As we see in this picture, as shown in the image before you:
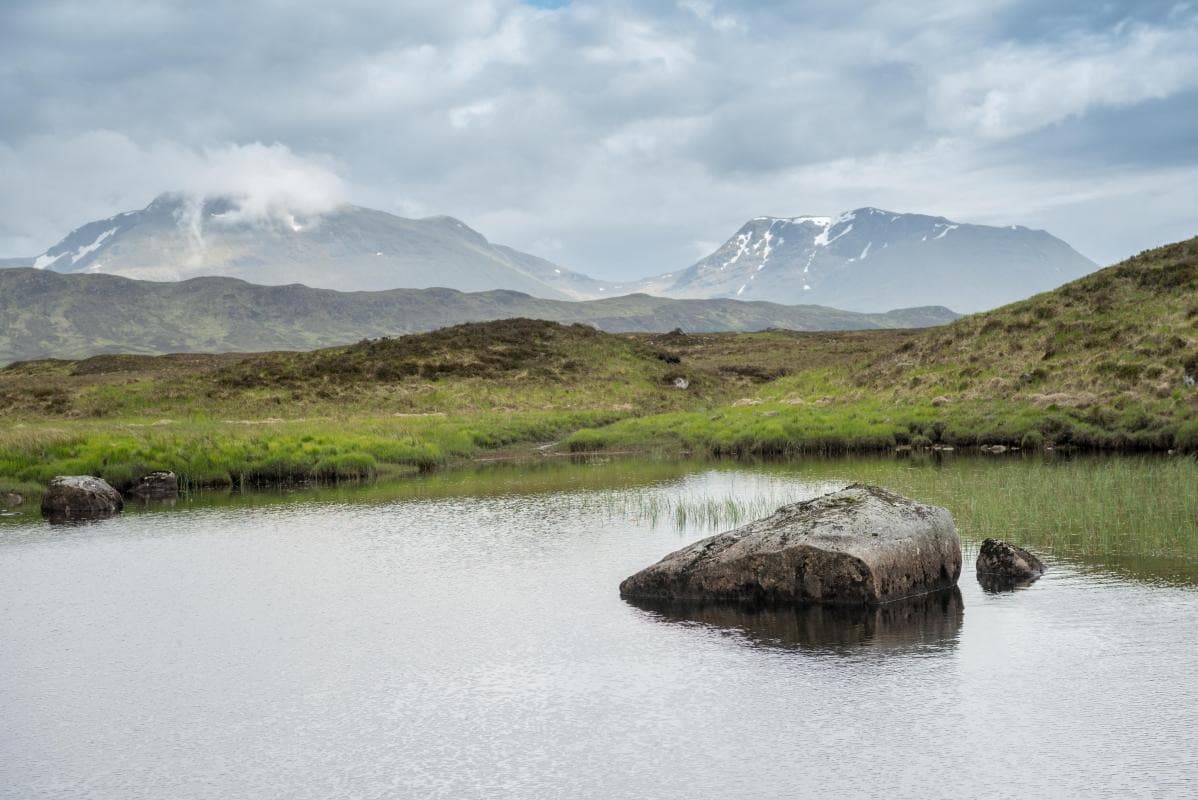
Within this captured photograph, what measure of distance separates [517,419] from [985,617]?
5591 cm

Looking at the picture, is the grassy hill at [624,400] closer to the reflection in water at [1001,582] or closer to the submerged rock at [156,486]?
the submerged rock at [156,486]

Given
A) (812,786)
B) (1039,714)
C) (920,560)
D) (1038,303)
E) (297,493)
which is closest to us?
(812,786)

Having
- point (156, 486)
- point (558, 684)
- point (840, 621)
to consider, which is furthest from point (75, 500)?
point (840, 621)

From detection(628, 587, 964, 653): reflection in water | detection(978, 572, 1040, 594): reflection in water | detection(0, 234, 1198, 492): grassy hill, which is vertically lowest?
detection(628, 587, 964, 653): reflection in water

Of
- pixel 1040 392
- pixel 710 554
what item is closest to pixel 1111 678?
pixel 710 554

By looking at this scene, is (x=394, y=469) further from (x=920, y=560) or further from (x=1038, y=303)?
(x=1038, y=303)

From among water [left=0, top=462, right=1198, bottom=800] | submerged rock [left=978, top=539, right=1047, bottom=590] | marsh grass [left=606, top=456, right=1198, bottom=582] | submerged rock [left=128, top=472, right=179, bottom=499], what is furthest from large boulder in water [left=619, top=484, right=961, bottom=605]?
A: submerged rock [left=128, top=472, right=179, bottom=499]

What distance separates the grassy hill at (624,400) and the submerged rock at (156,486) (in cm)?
105

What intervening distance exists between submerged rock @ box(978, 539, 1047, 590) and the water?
398 mm

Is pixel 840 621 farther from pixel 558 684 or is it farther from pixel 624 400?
pixel 624 400

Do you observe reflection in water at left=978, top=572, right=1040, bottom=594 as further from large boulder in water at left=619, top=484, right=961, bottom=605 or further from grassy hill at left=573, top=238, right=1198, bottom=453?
grassy hill at left=573, top=238, right=1198, bottom=453

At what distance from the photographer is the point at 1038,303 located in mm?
74438

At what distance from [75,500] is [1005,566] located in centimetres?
3309

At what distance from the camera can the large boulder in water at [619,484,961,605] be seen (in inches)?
856
